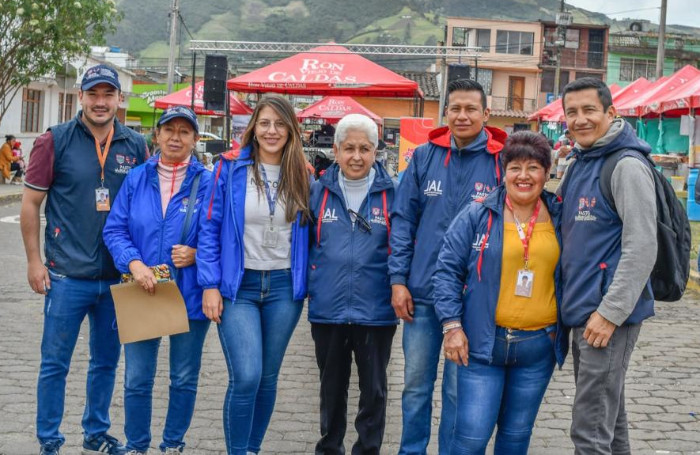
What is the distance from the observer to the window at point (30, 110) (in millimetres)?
27750

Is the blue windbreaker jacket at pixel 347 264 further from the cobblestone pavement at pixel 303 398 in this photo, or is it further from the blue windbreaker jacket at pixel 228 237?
the cobblestone pavement at pixel 303 398

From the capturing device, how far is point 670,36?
193ft

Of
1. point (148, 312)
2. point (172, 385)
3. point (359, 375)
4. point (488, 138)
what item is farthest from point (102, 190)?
point (488, 138)

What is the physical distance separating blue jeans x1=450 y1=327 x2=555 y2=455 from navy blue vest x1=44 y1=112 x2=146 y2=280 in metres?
1.99

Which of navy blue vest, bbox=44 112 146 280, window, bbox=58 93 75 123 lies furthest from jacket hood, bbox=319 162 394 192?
window, bbox=58 93 75 123

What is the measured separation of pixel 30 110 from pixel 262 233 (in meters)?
27.0

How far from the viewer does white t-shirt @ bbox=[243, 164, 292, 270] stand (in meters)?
3.98

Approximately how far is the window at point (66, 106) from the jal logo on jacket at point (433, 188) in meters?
28.3

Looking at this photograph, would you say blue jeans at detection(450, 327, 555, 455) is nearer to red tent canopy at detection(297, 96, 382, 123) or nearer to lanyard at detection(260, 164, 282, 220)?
lanyard at detection(260, 164, 282, 220)

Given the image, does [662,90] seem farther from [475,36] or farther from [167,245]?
[475,36]

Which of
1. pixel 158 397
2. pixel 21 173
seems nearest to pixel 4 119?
pixel 21 173

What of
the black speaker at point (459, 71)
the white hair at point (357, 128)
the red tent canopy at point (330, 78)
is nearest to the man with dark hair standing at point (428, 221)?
the white hair at point (357, 128)

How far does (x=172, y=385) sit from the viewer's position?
4133mm

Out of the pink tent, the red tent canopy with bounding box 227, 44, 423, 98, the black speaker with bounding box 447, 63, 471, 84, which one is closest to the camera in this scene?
the black speaker with bounding box 447, 63, 471, 84
